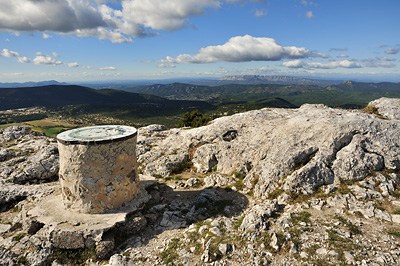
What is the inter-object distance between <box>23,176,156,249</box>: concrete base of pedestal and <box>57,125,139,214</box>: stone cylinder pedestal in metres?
0.54

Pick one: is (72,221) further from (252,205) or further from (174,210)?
(252,205)

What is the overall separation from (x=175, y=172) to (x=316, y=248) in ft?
45.1

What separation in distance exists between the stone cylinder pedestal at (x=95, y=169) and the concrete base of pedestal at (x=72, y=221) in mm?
537

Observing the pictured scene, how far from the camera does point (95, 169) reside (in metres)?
12.3

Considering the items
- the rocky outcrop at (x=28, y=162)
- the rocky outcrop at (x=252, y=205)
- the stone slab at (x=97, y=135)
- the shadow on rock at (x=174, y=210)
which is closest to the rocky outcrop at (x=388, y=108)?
the rocky outcrop at (x=252, y=205)

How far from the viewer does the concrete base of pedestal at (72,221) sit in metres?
11.2

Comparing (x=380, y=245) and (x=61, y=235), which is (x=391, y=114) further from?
(x=61, y=235)

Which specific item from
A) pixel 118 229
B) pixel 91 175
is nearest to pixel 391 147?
pixel 118 229

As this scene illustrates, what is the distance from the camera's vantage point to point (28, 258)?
10.9 metres

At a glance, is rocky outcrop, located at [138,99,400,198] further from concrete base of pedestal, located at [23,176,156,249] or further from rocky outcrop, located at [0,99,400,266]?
concrete base of pedestal, located at [23,176,156,249]

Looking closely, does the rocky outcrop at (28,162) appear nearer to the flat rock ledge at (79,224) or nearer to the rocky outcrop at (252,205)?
the rocky outcrop at (252,205)

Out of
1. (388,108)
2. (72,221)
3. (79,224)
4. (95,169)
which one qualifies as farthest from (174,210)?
(388,108)

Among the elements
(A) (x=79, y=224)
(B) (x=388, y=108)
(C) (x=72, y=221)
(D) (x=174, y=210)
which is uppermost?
(B) (x=388, y=108)

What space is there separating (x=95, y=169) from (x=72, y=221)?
10.8 feet
